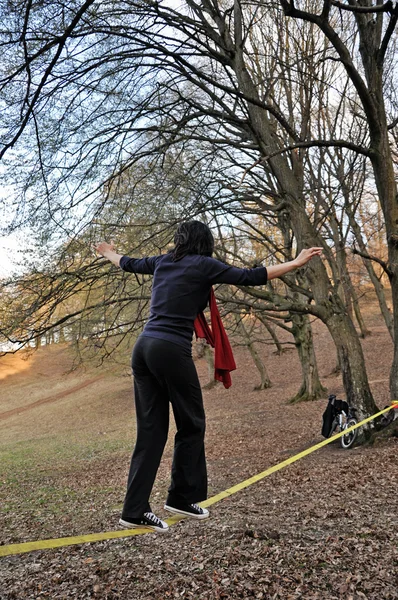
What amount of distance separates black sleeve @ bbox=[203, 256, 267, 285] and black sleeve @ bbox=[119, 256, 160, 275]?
0.46 meters

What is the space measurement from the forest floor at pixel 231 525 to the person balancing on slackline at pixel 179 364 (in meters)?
0.43

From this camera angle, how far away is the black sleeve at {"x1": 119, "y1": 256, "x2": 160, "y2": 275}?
12.4 feet

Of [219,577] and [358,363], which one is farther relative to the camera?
[358,363]

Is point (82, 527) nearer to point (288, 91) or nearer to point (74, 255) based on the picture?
point (74, 255)

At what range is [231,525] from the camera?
15.1ft

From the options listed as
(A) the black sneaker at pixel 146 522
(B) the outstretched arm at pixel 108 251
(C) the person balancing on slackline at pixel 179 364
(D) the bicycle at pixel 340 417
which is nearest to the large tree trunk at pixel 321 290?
(D) the bicycle at pixel 340 417

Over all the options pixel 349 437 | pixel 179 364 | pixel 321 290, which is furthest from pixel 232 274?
pixel 321 290

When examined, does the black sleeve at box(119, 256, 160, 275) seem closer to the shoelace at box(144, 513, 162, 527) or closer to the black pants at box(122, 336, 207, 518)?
the black pants at box(122, 336, 207, 518)

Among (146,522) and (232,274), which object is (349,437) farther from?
(232,274)

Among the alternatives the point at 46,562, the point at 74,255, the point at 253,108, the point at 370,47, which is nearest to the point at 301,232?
the point at 253,108

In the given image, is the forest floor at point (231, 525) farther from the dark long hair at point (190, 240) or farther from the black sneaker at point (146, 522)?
the dark long hair at point (190, 240)

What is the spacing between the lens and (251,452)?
11.8m

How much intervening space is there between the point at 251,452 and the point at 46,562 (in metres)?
8.46

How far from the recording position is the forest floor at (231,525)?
→ 318 centimetres
